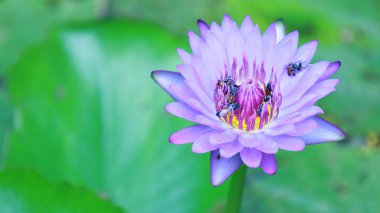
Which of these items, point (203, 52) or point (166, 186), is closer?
point (203, 52)

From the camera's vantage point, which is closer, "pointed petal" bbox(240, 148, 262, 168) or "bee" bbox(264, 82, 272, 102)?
"pointed petal" bbox(240, 148, 262, 168)

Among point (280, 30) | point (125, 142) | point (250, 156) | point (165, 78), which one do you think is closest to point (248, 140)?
point (250, 156)

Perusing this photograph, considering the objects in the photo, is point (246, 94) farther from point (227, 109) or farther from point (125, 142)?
point (125, 142)

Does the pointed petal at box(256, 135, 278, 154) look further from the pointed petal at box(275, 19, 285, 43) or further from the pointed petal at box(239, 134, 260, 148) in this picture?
the pointed petal at box(275, 19, 285, 43)

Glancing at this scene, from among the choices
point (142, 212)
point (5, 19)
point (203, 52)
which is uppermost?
point (5, 19)

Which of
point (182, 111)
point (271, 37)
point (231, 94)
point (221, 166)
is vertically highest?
point (271, 37)

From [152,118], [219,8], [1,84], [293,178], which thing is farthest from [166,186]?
[219,8]

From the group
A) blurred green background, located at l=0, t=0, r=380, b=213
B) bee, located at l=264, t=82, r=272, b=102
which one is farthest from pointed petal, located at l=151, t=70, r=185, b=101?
blurred green background, located at l=0, t=0, r=380, b=213

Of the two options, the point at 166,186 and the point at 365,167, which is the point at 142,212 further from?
the point at 365,167
